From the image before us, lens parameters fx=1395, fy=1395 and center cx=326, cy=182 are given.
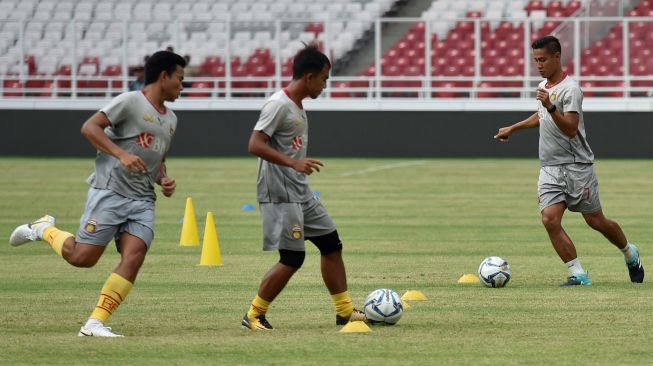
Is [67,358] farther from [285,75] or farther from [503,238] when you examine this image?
[285,75]

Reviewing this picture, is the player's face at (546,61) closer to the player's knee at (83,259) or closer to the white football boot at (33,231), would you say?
the white football boot at (33,231)

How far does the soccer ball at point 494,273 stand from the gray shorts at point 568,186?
2.05 ft

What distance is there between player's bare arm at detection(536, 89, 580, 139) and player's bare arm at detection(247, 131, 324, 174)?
3016 mm

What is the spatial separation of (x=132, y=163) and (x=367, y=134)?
26.8 meters

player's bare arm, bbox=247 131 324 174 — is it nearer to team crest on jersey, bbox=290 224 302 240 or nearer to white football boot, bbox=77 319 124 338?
team crest on jersey, bbox=290 224 302 240

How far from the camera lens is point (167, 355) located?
8484mm

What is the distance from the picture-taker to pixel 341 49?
123 ft

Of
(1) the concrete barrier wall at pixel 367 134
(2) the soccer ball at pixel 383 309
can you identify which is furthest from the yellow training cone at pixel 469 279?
(1) the concrete barrier wall at pixel 367 134

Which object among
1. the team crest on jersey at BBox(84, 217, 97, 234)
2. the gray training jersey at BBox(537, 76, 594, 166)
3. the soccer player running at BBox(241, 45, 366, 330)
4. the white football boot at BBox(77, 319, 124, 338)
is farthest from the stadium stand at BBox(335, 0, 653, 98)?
the white football boot at BBox(77, 319, 124, 338)

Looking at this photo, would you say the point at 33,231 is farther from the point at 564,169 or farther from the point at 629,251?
the point at 629,251

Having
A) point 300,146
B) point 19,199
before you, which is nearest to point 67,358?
point 300,146

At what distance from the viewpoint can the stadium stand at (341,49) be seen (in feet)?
117

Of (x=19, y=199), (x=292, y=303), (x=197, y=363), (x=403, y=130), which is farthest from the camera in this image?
(x=403, y=130)

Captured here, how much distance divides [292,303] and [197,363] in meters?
3.06
